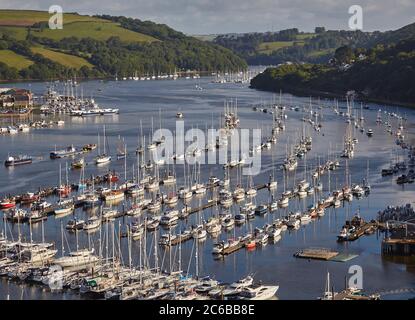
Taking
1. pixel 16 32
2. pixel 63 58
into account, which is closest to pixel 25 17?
pixel 16 32

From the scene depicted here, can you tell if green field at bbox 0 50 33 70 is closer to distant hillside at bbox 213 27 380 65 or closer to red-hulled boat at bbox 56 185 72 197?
distant hillside at bbox 213 27 380 65

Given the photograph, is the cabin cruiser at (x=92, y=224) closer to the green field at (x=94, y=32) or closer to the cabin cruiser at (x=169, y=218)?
the cabin cruiser at (x=169, y=218)

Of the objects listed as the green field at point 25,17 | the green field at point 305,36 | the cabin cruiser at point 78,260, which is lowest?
the cabin cruiser at point 78,260

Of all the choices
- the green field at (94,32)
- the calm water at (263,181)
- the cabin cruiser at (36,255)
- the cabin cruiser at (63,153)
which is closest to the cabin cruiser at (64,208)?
the calm water at (263,181)

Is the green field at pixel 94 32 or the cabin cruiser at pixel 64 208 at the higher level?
the green field at pixel 94 32

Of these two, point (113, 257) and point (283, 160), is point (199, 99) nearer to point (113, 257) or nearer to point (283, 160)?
point (283, 160)

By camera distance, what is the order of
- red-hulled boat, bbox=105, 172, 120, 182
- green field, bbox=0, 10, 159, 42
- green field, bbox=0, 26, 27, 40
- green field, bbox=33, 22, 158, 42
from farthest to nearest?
1. green field, bbox=33, 22, 158, 42
2. green field, bbox=0, 10, 159, 42
3. green field, bbox=0, 26, 27, 40
4. red-hulled boat, bbox=105, 172, 120, 182

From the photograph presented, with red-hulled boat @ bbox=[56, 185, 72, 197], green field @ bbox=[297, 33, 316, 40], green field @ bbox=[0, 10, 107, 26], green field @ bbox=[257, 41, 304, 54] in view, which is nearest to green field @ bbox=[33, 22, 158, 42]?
green field @ bbox=[0, 10, 107, 26]
